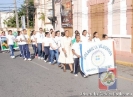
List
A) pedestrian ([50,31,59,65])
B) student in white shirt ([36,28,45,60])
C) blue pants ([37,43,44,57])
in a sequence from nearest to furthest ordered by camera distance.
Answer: pedestrian ([50,31,59,65]) < student in white shirt ([36,28,45,60]) < blue pants ([37,43,44,57])

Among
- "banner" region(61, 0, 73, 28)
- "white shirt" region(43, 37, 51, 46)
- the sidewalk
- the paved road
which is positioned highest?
"banner" region(61, 0, 73, 28)

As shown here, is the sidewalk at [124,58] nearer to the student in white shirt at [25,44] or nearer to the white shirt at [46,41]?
the white shirt at [46,41]

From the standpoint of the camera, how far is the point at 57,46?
12258 mm

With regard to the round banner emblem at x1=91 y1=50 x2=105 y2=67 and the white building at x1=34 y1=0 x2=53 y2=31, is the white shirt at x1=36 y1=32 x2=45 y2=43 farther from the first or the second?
the white building at x1=34 y1=0 x2=53 y2=31

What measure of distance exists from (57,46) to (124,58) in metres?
4.27

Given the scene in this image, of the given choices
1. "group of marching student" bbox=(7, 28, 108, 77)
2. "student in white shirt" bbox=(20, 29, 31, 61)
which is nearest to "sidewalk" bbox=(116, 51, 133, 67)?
"group of marching student" bbox=(7, 28, 108, 77)

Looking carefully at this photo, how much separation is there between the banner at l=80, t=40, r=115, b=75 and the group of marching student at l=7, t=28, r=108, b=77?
0.80 feet

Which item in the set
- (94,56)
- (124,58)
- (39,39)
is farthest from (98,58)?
(39,39)

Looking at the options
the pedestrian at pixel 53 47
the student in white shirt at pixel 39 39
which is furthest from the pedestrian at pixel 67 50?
the student in white shirt at pixel 39 39

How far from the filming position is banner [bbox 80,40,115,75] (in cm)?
A: 912

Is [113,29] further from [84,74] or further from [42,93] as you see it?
[42,93]

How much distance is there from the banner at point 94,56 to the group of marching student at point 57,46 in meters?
0.24

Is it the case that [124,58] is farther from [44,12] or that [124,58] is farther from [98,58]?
[44,12]

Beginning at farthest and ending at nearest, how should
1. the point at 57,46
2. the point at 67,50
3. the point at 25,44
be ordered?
the point at 25,44
the point at 57,46
the point at 67,50
